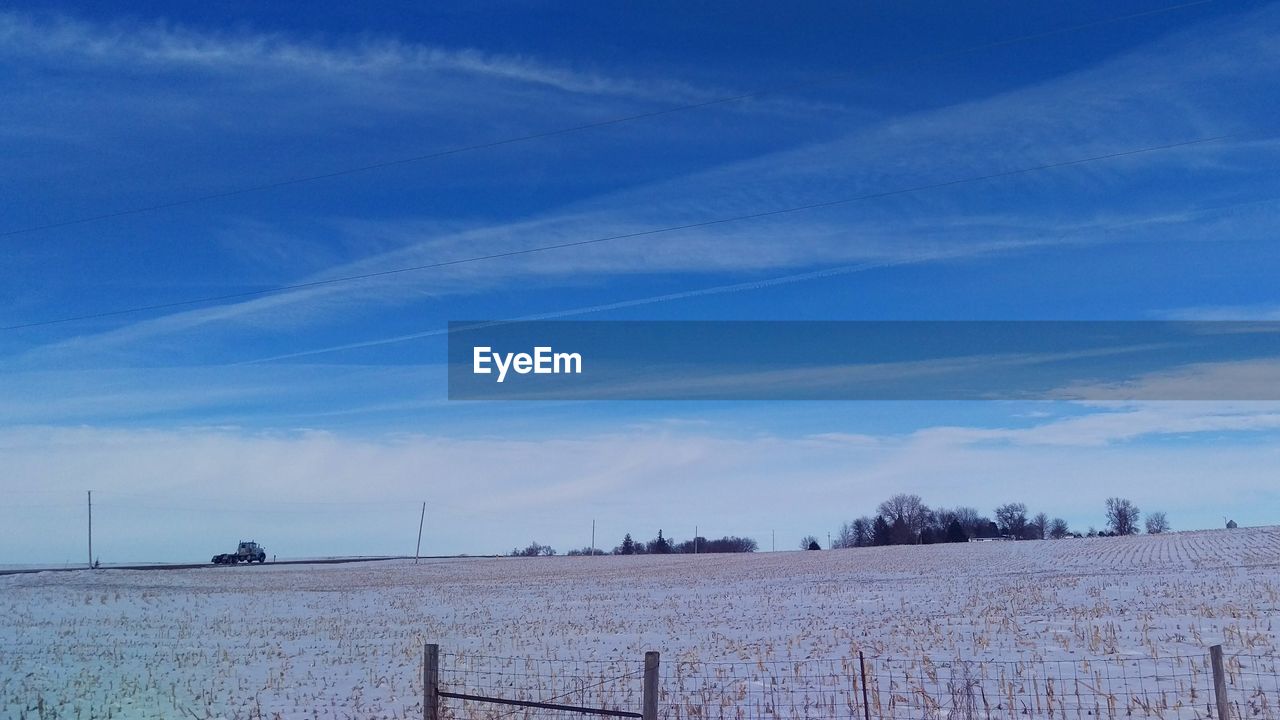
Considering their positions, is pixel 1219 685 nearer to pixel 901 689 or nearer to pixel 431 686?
pixel 901 689

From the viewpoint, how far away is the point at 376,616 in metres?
34.3

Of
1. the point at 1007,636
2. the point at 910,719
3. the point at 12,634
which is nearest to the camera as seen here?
the point at 910,719

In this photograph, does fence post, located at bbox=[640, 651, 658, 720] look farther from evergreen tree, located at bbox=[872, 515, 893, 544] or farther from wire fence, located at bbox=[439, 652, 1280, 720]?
evergreen tree, located at bbox=[872, 515, 893, 544]

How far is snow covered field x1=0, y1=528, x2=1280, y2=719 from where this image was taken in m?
16.1

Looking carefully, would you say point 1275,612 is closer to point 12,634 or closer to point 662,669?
point 662,669

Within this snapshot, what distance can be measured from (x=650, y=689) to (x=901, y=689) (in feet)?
20.3

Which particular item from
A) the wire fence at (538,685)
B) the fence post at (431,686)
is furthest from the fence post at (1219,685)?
the fence post at (431,686)

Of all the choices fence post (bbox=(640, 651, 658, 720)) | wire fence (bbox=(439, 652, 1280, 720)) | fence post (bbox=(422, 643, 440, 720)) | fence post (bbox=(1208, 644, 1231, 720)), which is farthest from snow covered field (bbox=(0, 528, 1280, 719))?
fence post (bbox=(640, 651, 658, 720))

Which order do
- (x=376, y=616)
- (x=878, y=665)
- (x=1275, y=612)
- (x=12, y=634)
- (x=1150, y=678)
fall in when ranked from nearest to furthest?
(x=1150, y=678) < (x=878, y=665) < (x=1275, y=612) < (x=12, y=634) < (x=376, y=616)

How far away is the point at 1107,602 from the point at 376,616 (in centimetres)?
2354

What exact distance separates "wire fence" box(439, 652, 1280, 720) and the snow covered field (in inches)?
3.7

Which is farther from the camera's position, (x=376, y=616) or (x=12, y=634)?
(x=376, y=616)

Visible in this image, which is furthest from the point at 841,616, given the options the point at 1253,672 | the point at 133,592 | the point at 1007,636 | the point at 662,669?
the point at 133,592

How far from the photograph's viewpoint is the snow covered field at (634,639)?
16.1m
